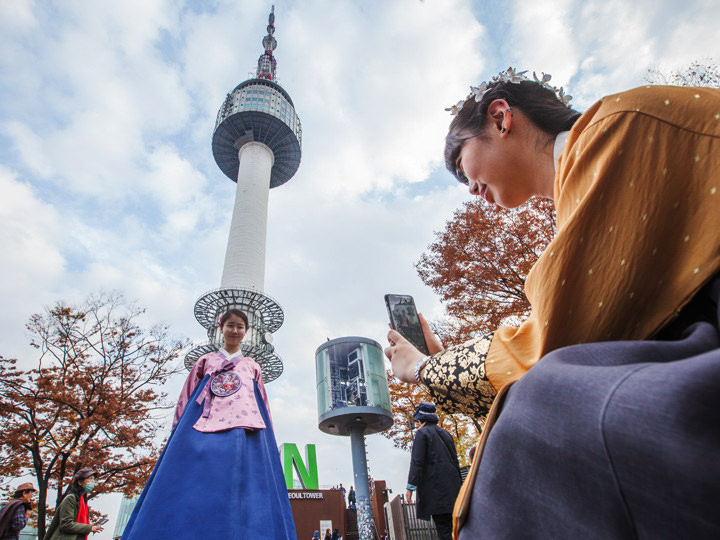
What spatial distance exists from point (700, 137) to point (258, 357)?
28795mm

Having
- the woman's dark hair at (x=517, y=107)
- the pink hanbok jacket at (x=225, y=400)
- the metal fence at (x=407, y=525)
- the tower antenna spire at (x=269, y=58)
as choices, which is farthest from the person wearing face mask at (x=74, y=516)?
the tower antenna spire at (x=269, y=58)

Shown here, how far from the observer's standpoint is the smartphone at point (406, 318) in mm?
1374

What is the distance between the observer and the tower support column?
2708cm

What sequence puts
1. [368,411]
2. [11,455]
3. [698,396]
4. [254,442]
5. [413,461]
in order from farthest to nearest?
[368,411], [11,455], [413,461], [254,442], [698,396]

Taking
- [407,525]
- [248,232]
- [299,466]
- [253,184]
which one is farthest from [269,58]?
[407,525]

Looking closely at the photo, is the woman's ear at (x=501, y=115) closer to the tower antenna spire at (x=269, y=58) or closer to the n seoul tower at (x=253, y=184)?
the n seoul tower at (x=253, y=184)

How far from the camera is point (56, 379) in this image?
12.0 metres

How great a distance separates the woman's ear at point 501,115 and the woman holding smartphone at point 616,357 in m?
0.42

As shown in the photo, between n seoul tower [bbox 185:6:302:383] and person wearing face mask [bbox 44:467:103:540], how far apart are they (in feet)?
59.9

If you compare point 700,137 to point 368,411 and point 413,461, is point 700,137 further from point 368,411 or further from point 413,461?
point 368,411

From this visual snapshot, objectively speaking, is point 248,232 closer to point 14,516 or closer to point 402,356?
point 14,516

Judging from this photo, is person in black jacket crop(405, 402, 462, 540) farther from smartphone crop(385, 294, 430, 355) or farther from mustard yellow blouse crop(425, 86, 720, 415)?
mustard yellow blouse crop(425, 86, 720, 415)

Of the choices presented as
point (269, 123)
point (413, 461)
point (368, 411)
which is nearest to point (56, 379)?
point (368, 411)

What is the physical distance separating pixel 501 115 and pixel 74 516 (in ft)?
19.1
